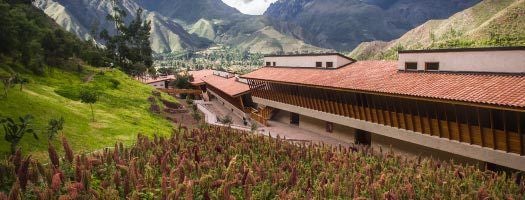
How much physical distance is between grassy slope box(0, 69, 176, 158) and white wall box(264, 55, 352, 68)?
1727 cm

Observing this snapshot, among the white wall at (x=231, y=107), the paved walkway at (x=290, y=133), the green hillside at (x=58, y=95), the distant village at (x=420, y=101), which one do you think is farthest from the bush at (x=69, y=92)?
the white wall at (x=231, y=107)

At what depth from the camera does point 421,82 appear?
85.8 feet

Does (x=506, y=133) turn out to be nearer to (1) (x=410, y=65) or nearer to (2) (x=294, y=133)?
(1) (x=410, y=65)

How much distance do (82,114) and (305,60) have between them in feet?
80.8

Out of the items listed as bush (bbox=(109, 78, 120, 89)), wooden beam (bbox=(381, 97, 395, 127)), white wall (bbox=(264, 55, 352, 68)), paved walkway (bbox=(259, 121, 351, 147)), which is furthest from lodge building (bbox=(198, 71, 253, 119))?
wooden beam (bbox=(381, 97, 395, 127))

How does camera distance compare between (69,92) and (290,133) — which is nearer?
(69,92)

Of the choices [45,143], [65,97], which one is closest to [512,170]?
[45,143]

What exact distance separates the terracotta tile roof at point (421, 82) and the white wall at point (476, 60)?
1.74 ft

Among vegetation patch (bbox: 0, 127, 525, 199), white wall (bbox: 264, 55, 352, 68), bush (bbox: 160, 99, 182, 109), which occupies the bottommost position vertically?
bush (bbox: 160, 99, 182, 109)

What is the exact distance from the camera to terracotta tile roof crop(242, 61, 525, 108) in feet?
66.9

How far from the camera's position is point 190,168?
15250 millimetres

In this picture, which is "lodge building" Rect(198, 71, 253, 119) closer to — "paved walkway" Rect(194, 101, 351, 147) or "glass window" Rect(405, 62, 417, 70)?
"paved walkway" Rect(194, 101, 351, 147)

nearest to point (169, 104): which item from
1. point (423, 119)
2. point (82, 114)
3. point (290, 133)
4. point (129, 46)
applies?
point (290, 133)

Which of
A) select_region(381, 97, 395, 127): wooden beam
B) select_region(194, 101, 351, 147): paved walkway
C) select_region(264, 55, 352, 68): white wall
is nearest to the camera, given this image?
select_region(381, 97, 395, 127): wooden beam
